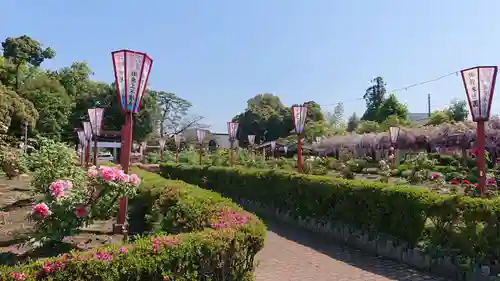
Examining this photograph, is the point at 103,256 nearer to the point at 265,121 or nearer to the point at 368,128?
the point at 368,128

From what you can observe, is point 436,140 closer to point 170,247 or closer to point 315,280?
point 315,280

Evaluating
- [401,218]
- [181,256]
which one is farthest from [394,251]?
[181,256]

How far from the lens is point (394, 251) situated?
18.8 ft

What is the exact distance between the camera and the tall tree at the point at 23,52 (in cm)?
3274

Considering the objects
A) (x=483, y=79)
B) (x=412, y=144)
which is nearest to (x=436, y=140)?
(x=412, y=144)

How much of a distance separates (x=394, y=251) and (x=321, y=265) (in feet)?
3.72

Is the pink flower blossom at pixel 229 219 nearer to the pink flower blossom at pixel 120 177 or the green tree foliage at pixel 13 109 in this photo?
the pink flower blossom at pixel 120 177

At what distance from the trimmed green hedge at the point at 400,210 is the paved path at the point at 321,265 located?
46cm

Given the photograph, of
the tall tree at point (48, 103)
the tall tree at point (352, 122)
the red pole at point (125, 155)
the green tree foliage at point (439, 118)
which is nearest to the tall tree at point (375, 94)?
the tall tree at point (352, 122)

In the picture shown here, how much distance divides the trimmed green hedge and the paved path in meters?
0.46

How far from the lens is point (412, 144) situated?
30.2 m

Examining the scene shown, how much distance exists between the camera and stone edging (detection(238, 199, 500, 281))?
471 cm

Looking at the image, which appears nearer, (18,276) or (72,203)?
(18,276)

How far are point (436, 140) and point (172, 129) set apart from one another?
119 ft
